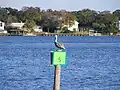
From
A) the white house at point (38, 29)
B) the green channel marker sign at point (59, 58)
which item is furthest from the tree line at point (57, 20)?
the green channel marker sign at point (59, 58)

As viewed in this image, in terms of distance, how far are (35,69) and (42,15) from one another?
144623 mm

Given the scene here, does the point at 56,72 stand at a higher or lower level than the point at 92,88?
higher

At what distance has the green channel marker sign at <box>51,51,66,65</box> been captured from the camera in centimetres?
1753

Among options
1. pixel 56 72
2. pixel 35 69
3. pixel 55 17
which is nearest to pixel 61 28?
pixel 55 17

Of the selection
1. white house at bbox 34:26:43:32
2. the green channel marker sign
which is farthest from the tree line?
the green channel marker sign

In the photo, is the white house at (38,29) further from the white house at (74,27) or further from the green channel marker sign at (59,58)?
the green channel marker sign at (59,58)

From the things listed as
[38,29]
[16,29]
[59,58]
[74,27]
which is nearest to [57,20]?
[38,29]

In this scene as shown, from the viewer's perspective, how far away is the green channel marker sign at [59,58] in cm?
1753

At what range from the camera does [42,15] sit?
604 feet

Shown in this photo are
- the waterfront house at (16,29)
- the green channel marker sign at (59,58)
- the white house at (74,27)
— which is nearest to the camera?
the green channel marker sign at (59,58)

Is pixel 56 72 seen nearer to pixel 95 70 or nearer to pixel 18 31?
pixel 95 70

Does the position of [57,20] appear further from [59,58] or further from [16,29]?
[59,58]

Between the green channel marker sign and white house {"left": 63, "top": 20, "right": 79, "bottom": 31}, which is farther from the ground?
the green channel marker sign

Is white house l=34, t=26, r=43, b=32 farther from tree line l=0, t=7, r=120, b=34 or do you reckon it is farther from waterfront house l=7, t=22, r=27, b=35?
waterfront house l=7, t=22, r=27, b=35
